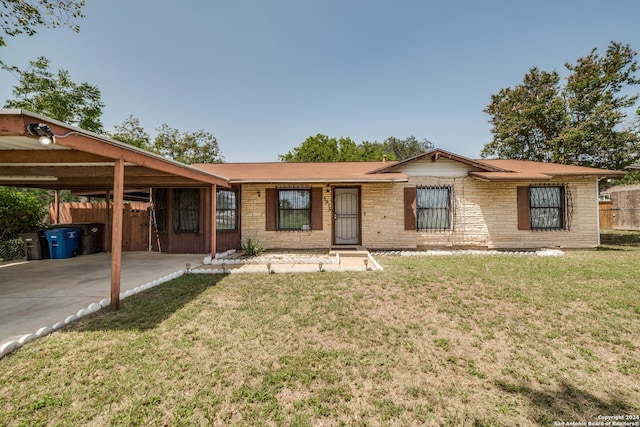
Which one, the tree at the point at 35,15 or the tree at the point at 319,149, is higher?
the tree at the point at 319,149

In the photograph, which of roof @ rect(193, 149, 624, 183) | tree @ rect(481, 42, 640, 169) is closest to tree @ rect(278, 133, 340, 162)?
tree @ rect(481, 42, 640, 169)

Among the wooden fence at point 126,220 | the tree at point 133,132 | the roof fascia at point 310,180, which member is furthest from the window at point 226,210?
the tree at point 133,132

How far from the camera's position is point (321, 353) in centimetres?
304

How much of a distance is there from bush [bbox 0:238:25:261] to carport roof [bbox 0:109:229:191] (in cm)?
207

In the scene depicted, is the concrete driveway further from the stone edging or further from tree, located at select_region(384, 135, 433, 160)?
tree, located at select_region(384, 135, 433, 160)

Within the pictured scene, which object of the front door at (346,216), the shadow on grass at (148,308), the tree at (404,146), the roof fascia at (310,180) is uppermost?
the tree at (404,146)

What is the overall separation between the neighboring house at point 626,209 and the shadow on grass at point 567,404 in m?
24.3

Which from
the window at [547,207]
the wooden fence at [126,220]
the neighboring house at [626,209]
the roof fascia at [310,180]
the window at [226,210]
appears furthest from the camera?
the neighboring house at [626,209]

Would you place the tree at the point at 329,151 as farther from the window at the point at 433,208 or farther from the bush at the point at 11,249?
the bush at the point at 11,249

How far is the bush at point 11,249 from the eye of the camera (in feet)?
27.9

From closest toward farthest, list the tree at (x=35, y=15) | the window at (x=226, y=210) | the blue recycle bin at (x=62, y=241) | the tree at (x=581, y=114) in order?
the tree at (x=35, y=15), the blue recycle bin at (x=62, y=241), the window at (x=226, y=210), the tree at (x=581, y=114)

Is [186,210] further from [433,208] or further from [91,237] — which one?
[433,208]

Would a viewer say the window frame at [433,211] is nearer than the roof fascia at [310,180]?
No

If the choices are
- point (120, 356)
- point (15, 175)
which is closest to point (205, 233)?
point (15, 175)
